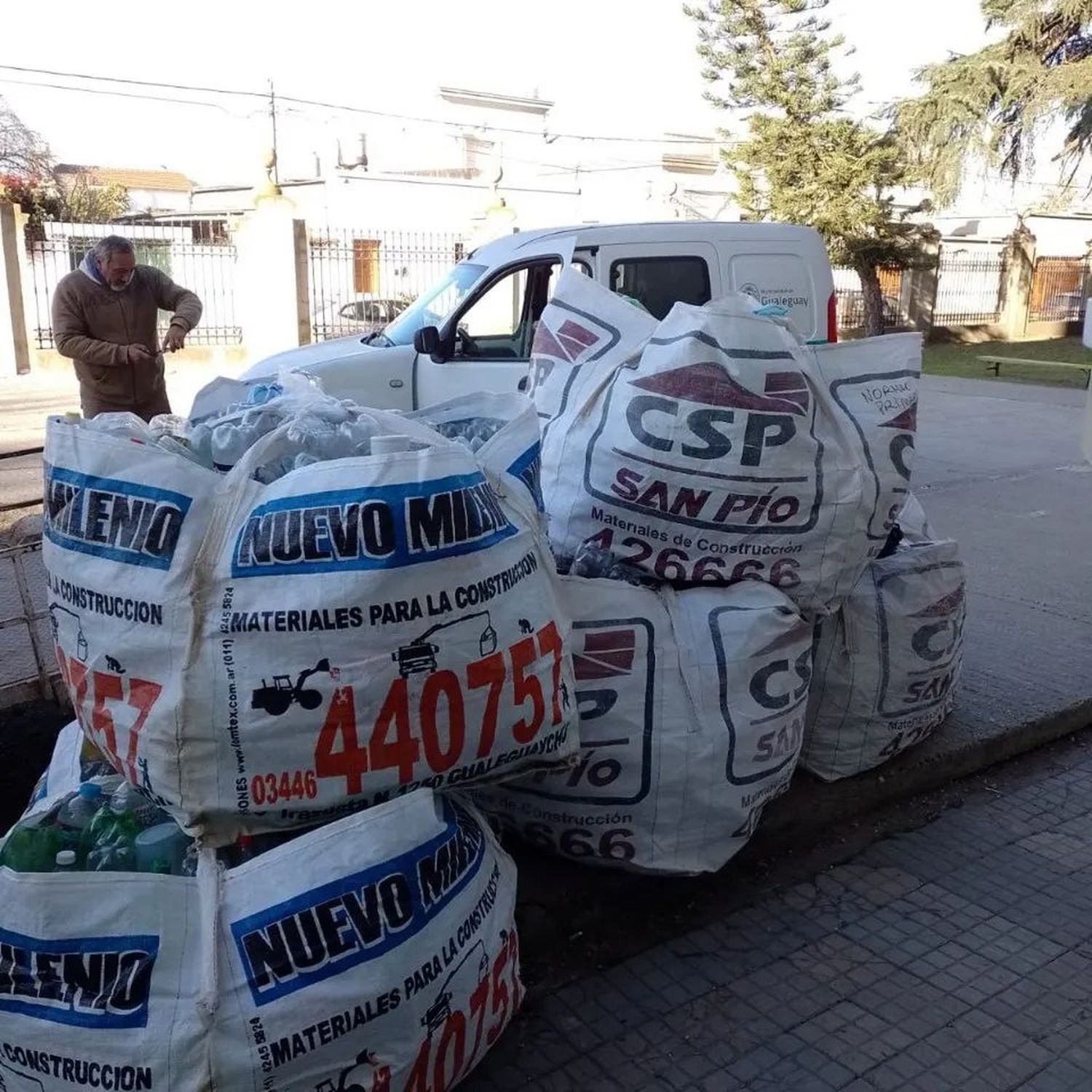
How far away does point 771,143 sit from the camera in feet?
78.5

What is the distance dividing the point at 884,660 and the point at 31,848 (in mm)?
2320

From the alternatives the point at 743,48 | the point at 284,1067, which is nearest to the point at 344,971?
the point at 284,1067

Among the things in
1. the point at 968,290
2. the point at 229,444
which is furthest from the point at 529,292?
the point at 968,290

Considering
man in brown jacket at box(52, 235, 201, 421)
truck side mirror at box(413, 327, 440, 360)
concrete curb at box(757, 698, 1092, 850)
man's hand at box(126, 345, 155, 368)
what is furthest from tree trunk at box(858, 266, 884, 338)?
concrete curb at box(757, 698, 1092, 850)

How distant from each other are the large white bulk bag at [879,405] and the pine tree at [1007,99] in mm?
23484

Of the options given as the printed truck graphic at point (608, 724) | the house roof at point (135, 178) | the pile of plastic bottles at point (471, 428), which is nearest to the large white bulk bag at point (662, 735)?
the printed truck graphic at point (608, 724)

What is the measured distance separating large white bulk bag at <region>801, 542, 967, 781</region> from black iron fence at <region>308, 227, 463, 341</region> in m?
14.7

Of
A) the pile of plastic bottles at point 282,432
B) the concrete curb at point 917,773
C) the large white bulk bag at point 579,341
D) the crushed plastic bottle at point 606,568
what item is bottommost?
the concrete curb at point 917,773

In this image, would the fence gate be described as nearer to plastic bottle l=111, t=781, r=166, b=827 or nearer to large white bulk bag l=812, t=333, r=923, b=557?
large white bulk bag l=812, t=333, r=923, b=557

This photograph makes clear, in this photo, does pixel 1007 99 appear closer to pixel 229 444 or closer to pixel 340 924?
pixel 229 444

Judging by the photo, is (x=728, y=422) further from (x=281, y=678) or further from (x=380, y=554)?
(x=281, y=678)

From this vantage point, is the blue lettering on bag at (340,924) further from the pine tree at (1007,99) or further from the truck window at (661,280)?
the pine tree at (1007,99)

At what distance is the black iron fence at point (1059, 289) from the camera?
2789 centimetres

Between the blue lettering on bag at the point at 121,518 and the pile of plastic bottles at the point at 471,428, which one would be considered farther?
the pile of plastic bottles at the point at 471,428
